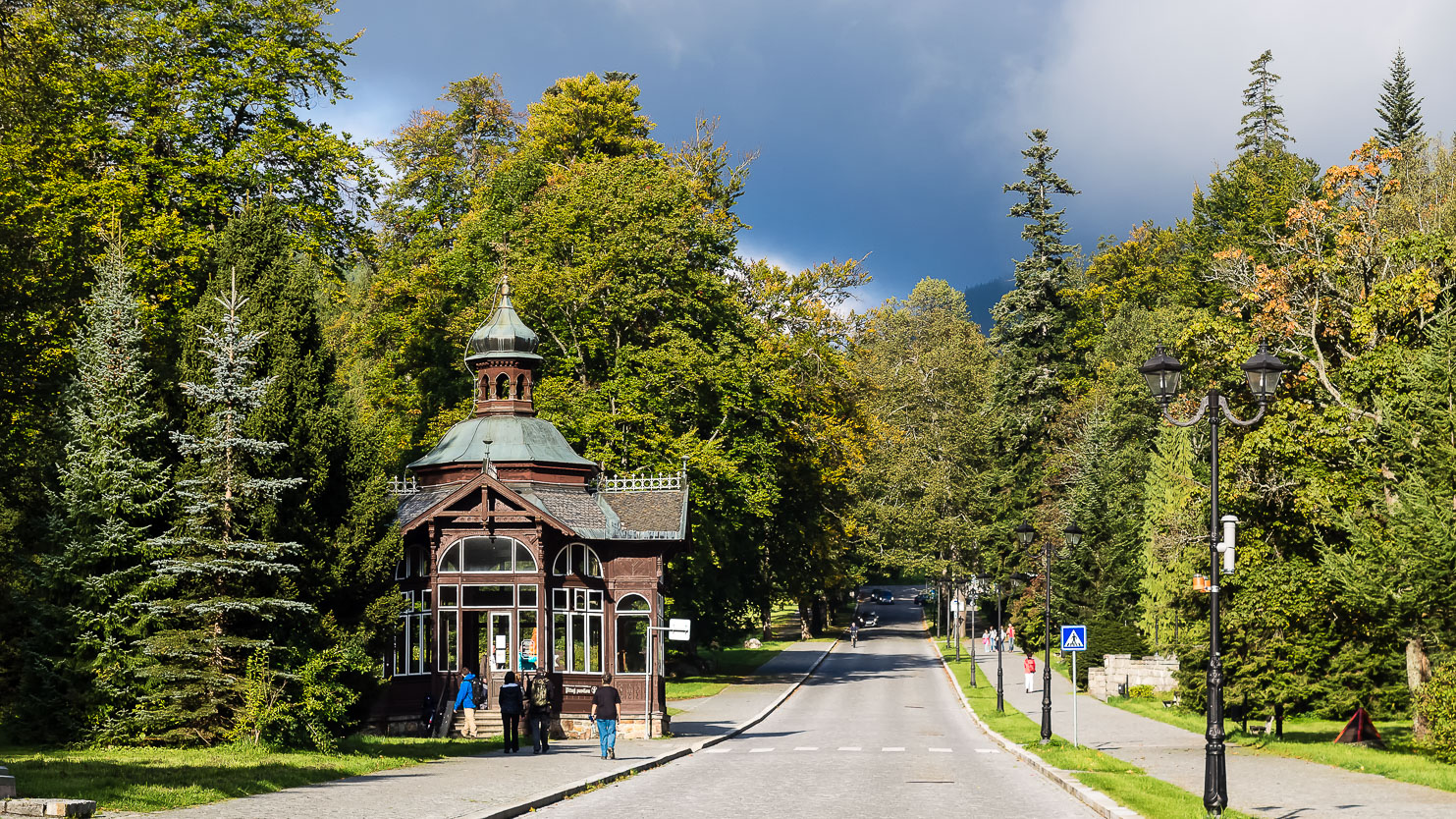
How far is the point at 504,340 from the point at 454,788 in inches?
832

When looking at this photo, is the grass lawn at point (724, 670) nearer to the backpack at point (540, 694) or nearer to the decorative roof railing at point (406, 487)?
the decorative roof railing at point (406, 487)

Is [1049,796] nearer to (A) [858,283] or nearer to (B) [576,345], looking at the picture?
(B) [576,345]

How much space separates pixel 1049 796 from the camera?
20.2 m

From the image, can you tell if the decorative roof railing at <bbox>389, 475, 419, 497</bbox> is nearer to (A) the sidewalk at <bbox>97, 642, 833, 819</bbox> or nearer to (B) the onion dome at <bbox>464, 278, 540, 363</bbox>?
(B) the onion dome at <bbox>464, 278, 540, 363</bbox>

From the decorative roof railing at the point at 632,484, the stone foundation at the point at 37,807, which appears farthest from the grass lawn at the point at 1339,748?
the stone foundation at the point at 37,807

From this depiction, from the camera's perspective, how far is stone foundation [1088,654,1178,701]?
167 feet

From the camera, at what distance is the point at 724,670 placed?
6128 centimetres

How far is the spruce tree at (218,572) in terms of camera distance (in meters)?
22.2

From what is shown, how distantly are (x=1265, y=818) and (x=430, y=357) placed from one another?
126ft

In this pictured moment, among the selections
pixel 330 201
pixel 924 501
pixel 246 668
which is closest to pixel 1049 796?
pixel 246 668

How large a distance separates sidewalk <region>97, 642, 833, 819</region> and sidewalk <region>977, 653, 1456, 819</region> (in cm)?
936

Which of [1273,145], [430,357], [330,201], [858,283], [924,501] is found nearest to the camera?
[330,201]

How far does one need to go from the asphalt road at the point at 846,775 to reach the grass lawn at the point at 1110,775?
0.65 meters

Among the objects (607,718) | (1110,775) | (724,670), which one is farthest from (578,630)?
(724,670)
